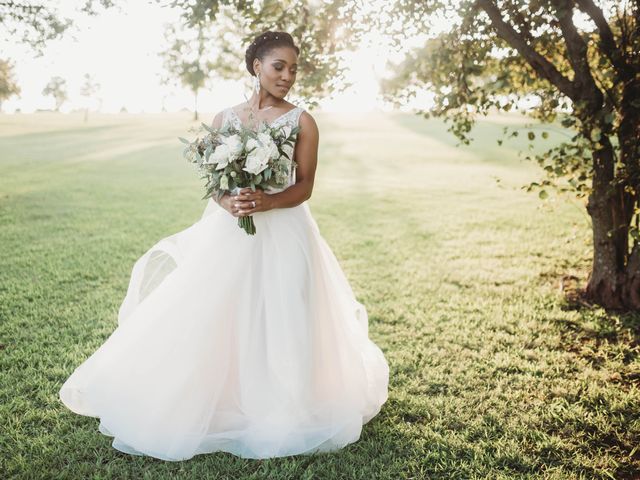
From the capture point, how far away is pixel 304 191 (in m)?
3.61

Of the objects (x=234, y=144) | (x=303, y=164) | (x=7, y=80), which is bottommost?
(x=303, y=164)

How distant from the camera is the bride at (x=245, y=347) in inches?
140

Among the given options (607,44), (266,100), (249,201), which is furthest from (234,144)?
(607,44)

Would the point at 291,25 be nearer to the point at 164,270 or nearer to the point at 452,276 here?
the point at 164,270

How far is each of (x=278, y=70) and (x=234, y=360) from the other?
86.2 inches

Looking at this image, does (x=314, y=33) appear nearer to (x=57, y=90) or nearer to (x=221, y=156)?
(x=221, y=156)

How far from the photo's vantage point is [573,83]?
534 centimetres

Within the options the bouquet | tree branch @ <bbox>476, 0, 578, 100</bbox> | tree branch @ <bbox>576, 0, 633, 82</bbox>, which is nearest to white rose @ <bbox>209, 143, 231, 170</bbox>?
the bouquet

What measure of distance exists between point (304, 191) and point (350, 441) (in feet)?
6.11

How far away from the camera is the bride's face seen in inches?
142

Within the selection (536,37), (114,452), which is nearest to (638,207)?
(536,37)

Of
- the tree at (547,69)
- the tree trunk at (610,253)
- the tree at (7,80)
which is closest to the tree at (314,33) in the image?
the tree at (547,69)

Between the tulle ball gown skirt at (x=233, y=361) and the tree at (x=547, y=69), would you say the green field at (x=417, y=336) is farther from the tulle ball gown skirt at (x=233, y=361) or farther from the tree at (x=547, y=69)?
the tree at (x=547, y=69)

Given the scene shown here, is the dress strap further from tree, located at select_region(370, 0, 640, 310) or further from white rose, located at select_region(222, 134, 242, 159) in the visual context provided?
tree, located at select_region(370, 0, 640, 310)
